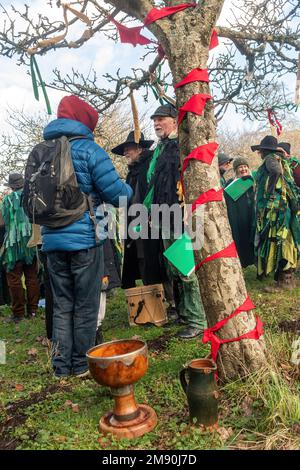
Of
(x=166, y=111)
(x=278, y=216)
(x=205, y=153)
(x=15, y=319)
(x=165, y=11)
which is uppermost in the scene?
(x=165, y=11)

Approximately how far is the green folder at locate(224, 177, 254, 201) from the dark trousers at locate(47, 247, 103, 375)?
4.18 m

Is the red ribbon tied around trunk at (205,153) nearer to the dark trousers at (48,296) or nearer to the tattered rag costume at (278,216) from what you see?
the dark trousers at (48,296)

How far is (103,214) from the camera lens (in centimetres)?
384

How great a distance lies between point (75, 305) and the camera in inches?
146

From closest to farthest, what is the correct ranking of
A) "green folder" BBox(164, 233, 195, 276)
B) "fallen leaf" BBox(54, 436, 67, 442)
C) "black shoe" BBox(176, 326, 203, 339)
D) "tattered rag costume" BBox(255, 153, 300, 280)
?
"fallen leaf" BBox(54, 436, 67, 442) → "green folder" BBox(164, 233, 195, 276) → "black shoe" BBox(176, 326, 203, 339) → "tattered rag costume" BBox(255, 153, 300, 280)

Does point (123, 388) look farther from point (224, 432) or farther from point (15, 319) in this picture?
point (15, 319)

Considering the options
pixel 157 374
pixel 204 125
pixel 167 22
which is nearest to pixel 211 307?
pixel 157 374

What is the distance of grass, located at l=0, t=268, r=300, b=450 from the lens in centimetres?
250

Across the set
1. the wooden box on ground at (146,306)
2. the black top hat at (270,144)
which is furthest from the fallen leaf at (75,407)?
the black top hat at (270,144)

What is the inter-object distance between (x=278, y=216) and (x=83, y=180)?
138 inches

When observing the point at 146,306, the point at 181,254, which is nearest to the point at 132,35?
the point at 181,254

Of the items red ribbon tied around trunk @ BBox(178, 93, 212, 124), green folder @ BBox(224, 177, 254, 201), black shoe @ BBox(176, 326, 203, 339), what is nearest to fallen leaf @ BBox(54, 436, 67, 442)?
black shoe @ BBox(176, 326, 203, 339)

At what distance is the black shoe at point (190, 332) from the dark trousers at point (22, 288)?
2878 millimetres

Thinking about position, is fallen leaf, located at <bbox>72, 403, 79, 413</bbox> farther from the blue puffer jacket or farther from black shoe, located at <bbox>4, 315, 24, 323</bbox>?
black shoe, located at <bbox>4, 315, 24, 323</bbox>
